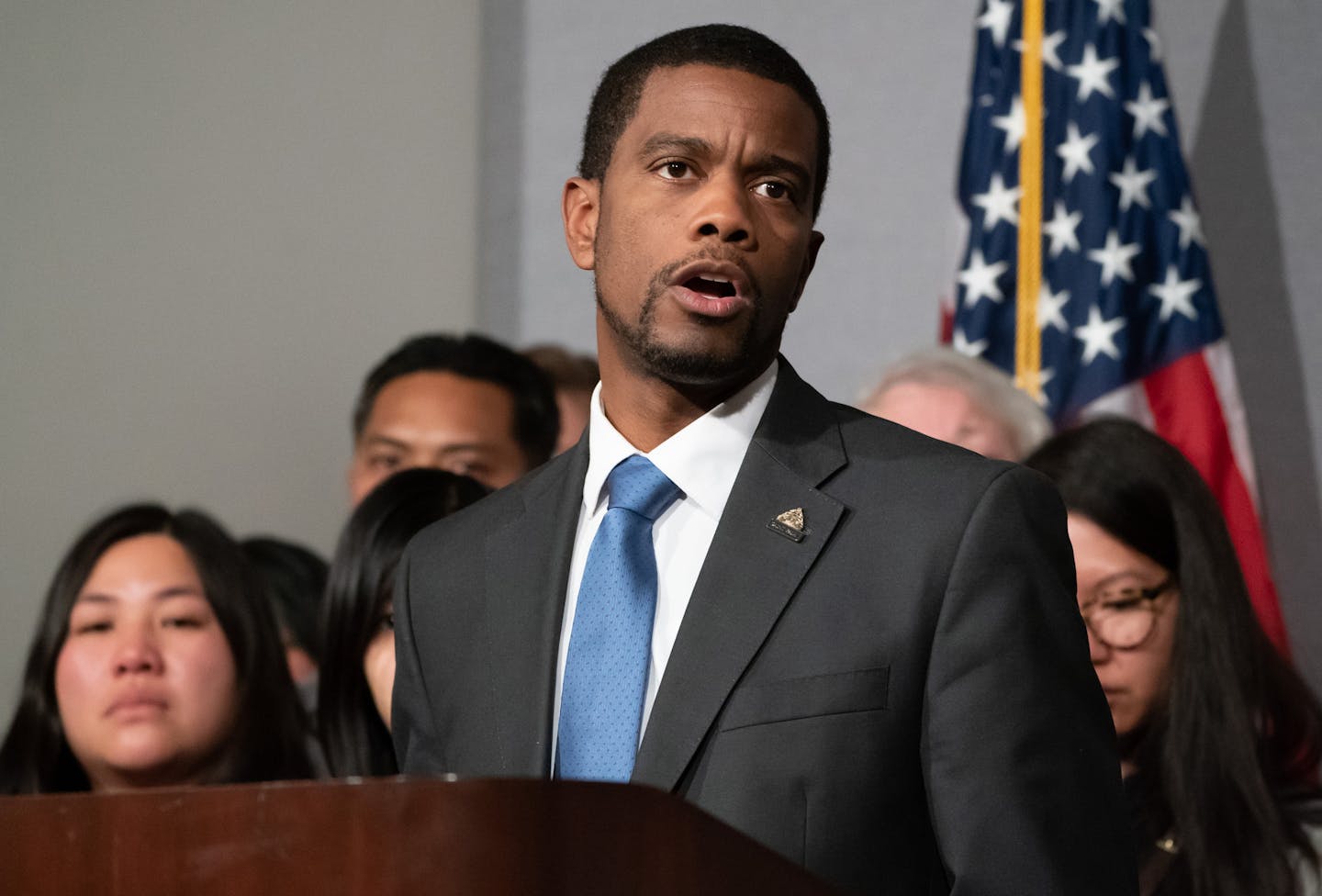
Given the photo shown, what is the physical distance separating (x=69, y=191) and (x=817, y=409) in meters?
3.25

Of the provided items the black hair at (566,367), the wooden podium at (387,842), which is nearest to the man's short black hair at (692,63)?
the wooden podium at (387,842)

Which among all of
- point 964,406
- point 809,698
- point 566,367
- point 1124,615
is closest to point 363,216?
point 566,367

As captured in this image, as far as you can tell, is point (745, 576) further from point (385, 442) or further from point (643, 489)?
point (385, 442)

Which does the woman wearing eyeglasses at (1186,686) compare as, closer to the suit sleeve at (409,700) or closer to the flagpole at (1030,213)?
the suit sleeve at (409,700)

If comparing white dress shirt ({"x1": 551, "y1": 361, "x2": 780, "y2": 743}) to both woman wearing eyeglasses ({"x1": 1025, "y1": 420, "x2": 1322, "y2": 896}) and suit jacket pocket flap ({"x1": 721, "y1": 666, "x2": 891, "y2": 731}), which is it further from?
woman wearing eyeglasses ({"x1": 1025, "y1": 420, "x2": 1322, "y2": 896})

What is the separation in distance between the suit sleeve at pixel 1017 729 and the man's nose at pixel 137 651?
1.81 metres

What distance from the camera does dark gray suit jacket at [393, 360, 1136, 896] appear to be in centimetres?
131

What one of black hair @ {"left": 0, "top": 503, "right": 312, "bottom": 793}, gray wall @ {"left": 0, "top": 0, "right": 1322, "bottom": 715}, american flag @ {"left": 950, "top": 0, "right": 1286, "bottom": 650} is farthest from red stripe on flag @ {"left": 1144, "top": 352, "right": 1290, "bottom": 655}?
black hair @ {"left": 0, "top": 503, "right": 312, "bottom": 793}

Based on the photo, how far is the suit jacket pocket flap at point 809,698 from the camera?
1.34 meters

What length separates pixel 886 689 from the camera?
1345mm

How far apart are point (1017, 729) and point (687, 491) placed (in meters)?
0.35

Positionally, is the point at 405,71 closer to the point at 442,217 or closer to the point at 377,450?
the point at 442,217

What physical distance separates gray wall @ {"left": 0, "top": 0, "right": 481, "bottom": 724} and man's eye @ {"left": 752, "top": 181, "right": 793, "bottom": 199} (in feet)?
10.1

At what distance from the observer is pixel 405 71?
17.1 ft
